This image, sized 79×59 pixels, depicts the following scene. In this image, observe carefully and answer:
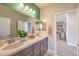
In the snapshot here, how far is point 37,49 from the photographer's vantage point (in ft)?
6.53

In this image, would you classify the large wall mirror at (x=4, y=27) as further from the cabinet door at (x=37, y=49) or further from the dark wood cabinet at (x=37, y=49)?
the cabinet door at (x=37, y=49)

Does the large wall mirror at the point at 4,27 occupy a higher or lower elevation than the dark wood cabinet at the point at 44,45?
higher

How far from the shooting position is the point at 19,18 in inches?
76.0

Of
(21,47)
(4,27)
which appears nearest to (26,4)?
(4,27)

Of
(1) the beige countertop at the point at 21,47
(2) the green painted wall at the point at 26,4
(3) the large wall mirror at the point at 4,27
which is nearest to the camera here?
(1) the beige countertop at the point at 21,47

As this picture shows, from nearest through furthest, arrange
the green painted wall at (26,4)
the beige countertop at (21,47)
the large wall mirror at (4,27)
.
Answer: the beige countertop at (21,47) → the large wall mirror at (4,27) → the green painted wall at (26,4)

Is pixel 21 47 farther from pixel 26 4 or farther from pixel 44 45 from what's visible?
pixel 26 4

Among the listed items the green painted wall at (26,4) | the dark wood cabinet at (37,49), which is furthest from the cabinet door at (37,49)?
the green painted wall at (26,4)

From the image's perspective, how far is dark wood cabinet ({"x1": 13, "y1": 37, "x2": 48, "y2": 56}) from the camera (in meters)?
1.78

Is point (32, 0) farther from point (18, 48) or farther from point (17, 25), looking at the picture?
point (18, 48)

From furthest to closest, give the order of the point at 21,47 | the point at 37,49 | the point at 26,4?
the point at 37,49 < the point at 26,4 < the point at 21,47

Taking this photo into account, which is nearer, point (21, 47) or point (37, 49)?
point (21, 47)

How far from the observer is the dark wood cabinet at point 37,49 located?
178 centimetres

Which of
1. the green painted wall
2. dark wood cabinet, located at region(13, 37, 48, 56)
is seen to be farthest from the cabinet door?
the green painted wall
